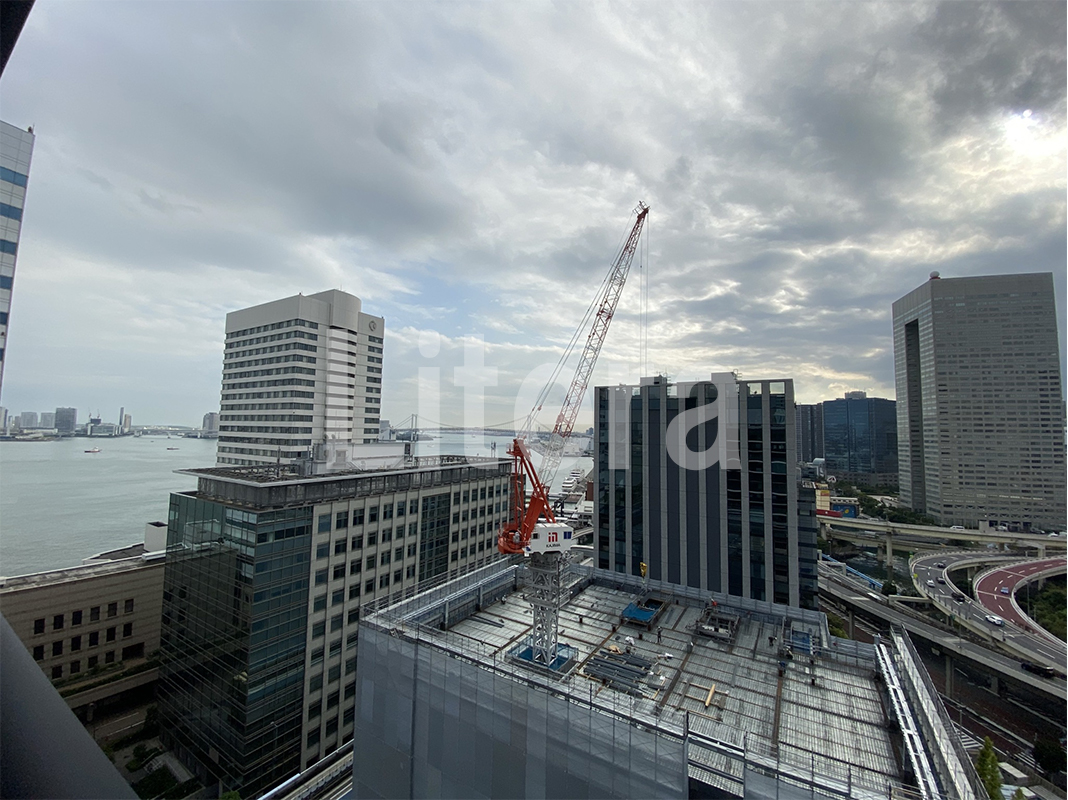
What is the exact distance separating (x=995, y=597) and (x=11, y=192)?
6206 cm

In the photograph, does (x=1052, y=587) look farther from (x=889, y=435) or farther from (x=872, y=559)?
(x=889, y=435)

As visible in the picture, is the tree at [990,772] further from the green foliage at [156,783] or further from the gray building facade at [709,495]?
the green foliage at [156,783]

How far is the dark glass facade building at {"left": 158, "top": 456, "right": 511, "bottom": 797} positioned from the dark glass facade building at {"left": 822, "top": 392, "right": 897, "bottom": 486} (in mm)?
106465

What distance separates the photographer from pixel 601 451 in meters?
22.3

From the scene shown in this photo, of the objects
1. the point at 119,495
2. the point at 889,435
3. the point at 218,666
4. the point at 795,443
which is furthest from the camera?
the point at 889,435

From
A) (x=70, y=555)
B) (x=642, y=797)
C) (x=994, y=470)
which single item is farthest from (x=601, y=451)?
(x=994, y=470)

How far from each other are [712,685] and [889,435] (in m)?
114

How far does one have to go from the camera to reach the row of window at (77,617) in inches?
867

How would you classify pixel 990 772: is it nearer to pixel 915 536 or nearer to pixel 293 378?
pixel 293 378

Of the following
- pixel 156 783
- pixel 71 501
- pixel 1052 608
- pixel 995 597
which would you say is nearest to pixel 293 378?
pixel 71 501

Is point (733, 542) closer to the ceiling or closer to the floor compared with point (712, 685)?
closer to the ceiling

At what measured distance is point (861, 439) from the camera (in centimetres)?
10519

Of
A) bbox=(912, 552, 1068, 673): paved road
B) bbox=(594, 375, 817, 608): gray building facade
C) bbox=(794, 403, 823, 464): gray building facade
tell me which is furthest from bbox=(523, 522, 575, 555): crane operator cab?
bbox=(794, 403, 823, 464): gray building facade

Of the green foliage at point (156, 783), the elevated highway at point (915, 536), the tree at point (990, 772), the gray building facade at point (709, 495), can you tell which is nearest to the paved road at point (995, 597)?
the elevated highway at point (915, 536)
